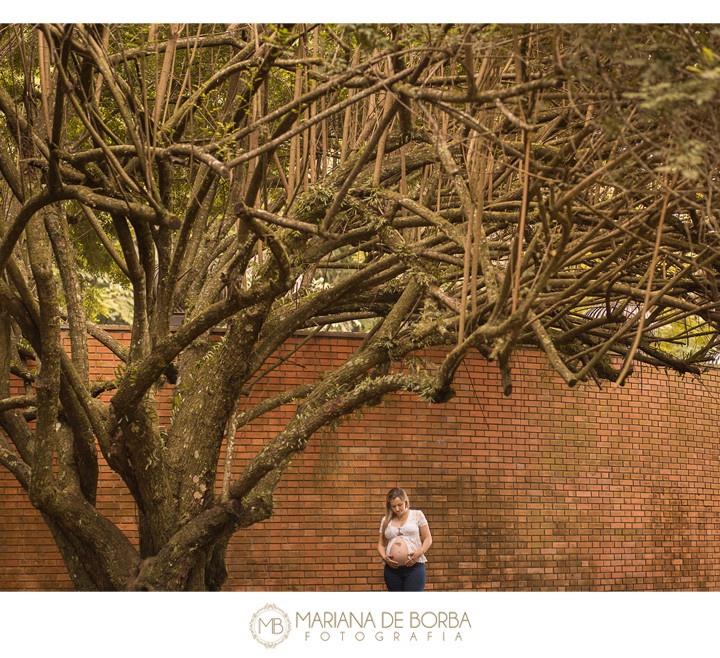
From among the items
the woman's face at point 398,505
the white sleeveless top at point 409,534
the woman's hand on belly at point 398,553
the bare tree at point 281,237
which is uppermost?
the bare tree at point 281,237

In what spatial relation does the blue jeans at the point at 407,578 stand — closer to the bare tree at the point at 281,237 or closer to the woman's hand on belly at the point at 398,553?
the woman's hand on belly at the point at 398,553

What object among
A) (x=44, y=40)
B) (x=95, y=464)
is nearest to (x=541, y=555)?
(x=95, y=464)

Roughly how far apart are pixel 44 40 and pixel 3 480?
15.3 feet

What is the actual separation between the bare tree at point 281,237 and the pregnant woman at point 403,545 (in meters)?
1.10

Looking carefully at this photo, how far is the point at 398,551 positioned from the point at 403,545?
6 centimetres

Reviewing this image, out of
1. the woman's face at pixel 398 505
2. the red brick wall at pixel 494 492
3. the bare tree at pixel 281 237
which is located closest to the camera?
the bare tree at pixel 281 237

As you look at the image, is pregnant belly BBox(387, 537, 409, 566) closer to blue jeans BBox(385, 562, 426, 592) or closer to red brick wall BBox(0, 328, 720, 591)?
blue jeans BBox(385, 562, 426, 592)

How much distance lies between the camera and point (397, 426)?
313 inches

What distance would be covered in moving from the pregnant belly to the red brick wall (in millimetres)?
1896

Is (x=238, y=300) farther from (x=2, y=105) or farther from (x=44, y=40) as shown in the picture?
(x=2, y=105)

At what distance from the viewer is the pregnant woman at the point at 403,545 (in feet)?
19.0

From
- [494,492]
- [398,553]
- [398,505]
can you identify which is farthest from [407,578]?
[494,492]
